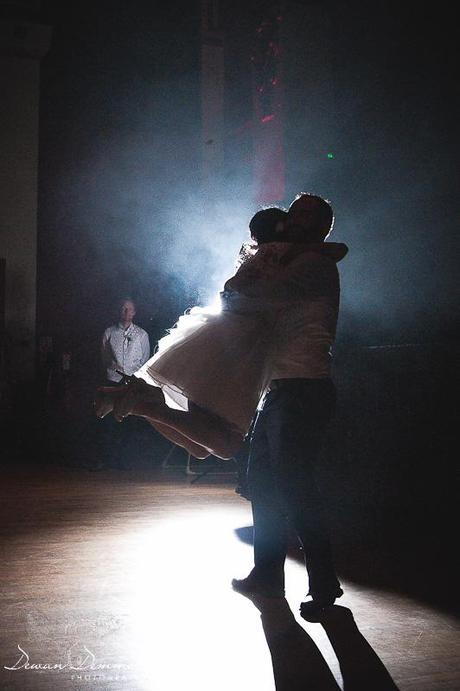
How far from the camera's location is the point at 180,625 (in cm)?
222

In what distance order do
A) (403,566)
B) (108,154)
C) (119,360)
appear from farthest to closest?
(108,154) < (119,360) < (403,566)

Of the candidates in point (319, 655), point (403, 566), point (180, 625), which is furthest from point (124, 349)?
point (319, 655)

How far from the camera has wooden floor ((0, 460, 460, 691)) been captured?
1810 millimetres

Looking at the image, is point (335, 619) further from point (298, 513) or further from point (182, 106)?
point (182, 106)

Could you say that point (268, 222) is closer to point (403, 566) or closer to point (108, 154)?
point (403, 566)

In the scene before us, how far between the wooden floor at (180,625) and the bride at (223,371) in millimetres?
604

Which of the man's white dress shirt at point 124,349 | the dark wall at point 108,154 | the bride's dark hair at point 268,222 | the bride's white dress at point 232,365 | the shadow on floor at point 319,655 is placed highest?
the dark wall at point 108,154

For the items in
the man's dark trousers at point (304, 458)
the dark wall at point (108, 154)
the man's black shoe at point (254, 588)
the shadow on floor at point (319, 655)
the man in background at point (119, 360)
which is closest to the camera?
the shadow on floor at point (319, 655)

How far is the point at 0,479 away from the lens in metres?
5.75

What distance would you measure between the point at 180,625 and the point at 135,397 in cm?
77

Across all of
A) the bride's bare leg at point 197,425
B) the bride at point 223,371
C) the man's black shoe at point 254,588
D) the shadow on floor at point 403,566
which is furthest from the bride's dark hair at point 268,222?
the shadow on floor at point 403,566

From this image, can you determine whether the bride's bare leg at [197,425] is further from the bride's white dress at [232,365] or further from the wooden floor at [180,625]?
the wooden floor at [180,625]

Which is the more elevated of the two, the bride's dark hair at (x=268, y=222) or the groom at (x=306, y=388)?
the bride's dark hair at (x=268, y=222)

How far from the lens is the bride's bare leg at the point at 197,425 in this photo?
2.32 m
